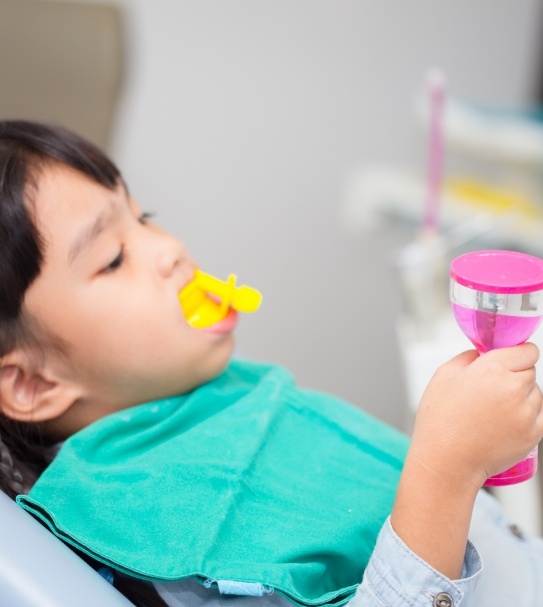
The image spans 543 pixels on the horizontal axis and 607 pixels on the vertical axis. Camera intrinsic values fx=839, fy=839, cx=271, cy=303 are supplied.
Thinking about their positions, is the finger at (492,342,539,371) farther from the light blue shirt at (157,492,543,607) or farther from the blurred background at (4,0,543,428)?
the blurred background at (4,0,543,428)

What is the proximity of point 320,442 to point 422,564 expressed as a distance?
0.81 ft

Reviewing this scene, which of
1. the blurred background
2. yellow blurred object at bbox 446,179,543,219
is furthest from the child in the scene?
the blurred background

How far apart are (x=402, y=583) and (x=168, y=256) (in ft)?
1.21

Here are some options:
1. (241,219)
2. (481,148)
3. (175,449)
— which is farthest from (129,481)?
(241,219)

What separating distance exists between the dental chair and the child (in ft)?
0.22

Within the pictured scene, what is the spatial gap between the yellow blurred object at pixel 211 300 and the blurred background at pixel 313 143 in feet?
2.59

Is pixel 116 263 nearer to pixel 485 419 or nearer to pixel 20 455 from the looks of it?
pixel 20 455

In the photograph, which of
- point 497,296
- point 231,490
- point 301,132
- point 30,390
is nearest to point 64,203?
point 30,390

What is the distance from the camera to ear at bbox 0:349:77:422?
2.43 feet

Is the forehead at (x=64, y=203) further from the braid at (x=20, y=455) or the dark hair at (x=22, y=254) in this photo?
the braid at (x=20, y=455)

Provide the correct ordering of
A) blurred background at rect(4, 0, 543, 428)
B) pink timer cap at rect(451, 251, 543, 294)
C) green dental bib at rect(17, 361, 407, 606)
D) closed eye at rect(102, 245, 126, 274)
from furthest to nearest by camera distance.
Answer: blurred background at rect(4, 0, 543, 428)
closed eye at rect(102, 245, 126, 274)
green dental bib at rect(17, 361, 407, 606)
pink timer cap at rect(451, 251, 543, 294)

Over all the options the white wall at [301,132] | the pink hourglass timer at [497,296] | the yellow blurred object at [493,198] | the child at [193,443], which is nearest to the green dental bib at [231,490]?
the child at [193,443]

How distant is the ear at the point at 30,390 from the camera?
0.74 metres

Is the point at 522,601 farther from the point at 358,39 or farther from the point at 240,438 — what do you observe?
the point at 358,39
